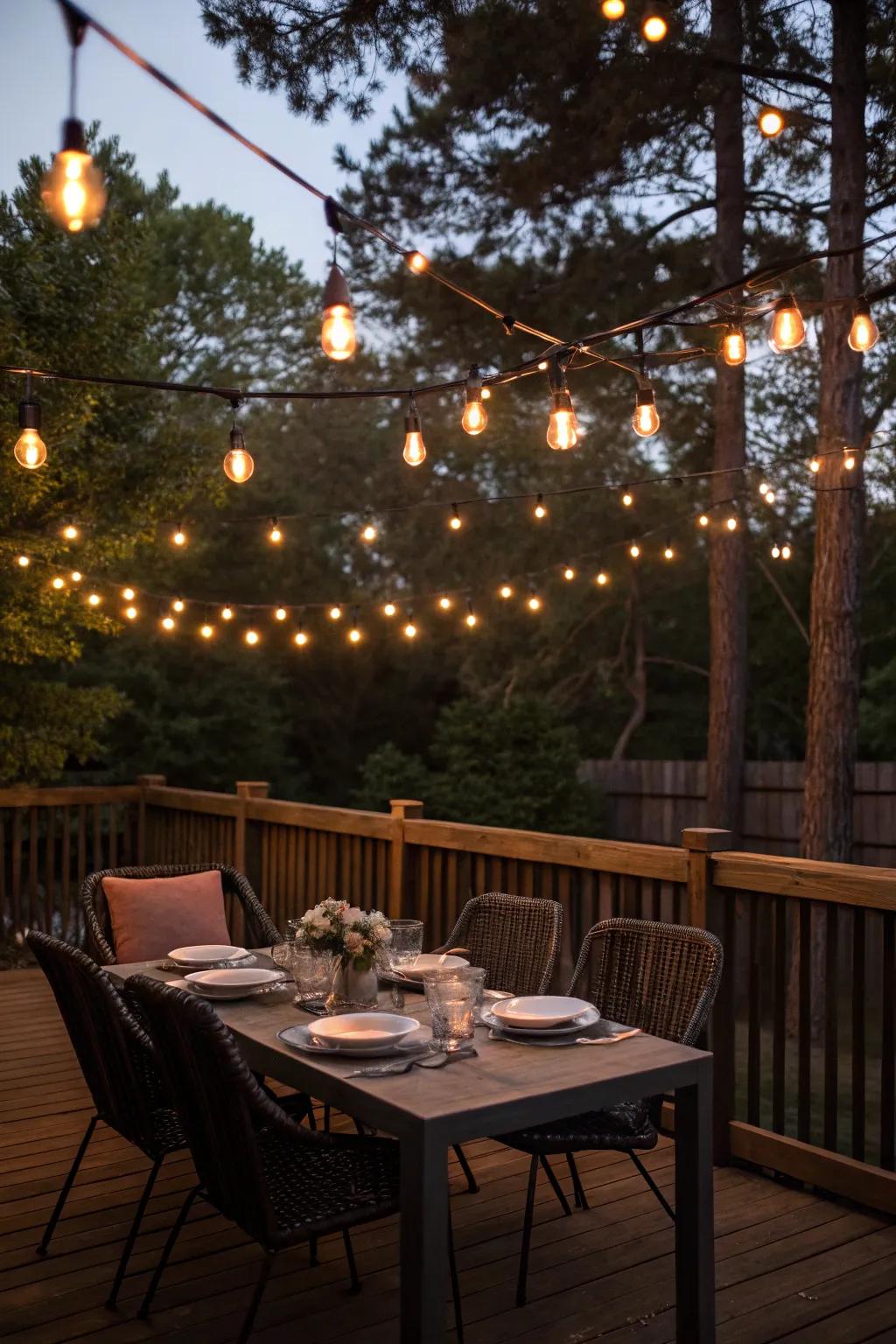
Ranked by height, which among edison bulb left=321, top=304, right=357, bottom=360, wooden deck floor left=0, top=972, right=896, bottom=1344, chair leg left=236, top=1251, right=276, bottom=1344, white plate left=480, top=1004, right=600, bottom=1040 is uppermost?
edison bulb left=321, top=304, right=357, bottom=360

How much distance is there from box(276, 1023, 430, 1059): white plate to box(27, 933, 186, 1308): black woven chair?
0.44m

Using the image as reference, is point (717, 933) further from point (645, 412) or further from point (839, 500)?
point (839, 500)

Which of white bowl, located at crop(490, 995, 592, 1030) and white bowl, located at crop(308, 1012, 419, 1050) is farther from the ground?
white bowl, located at crop(490, 995, 592, 1030)

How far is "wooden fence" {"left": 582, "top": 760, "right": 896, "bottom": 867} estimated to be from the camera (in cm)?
977

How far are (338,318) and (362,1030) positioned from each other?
5.05 ft

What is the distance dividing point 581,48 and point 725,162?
149 cm

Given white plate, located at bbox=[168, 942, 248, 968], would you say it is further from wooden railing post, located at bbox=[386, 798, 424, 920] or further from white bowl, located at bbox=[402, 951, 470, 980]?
wooden railing post, located at bbox=[386, 798, 424, 920]

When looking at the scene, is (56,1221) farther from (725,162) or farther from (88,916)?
(725,162)

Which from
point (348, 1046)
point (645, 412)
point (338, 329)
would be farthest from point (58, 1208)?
point (645, 412)

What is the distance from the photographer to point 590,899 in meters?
4.12

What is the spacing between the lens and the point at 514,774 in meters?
11.7

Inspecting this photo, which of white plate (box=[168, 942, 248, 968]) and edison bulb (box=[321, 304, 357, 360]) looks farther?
white plate (box=[168, 942, 248, 968])

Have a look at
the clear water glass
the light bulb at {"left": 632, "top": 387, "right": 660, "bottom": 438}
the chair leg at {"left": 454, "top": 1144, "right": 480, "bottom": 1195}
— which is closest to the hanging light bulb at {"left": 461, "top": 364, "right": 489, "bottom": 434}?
the light bulb at {"left": 632, "top": 387, "right": 660, "bottom": 438}

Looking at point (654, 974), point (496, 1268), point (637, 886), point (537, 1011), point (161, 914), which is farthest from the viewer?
point (161, 914)
